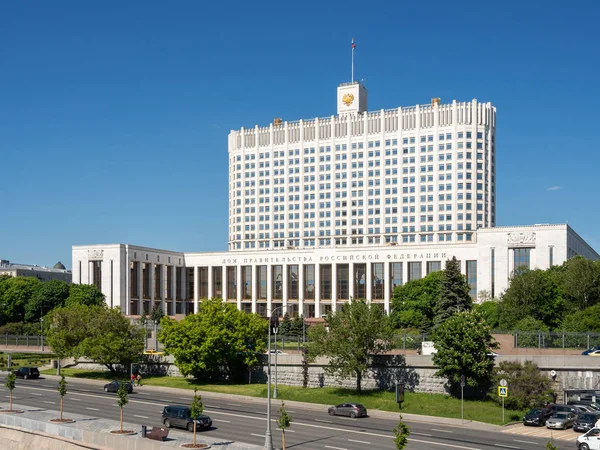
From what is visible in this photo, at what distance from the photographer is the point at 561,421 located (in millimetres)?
54344

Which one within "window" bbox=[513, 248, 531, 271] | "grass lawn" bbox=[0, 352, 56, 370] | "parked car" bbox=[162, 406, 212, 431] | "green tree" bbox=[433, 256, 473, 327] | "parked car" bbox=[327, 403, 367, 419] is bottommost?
"grass lawn" bbox=[0, 352, 56, 370]

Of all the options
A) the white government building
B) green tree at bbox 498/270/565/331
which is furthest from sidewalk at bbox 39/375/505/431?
the white government building

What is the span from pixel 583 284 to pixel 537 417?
147 feet

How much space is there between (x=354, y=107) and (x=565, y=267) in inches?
3482

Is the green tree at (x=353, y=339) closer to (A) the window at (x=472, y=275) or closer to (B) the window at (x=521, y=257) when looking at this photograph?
(B) the window at (x=521, y=257)

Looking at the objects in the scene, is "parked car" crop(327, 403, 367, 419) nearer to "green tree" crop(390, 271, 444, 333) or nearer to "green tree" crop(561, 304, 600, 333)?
"green tree" crop(561, 304, 600, 333)

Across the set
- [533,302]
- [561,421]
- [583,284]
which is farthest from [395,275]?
[561,421]

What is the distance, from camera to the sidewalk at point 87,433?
41.8 m

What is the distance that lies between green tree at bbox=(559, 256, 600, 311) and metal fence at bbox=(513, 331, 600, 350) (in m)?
28.9

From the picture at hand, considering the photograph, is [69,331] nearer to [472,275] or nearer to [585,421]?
[585,421]

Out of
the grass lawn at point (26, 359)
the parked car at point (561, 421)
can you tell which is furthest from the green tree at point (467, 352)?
the grass lawn at point (26, 359)

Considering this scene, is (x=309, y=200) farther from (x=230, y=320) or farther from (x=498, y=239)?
(x=230, y=320)

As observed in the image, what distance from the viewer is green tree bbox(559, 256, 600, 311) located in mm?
95750

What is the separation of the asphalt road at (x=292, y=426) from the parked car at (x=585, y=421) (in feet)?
16.0
